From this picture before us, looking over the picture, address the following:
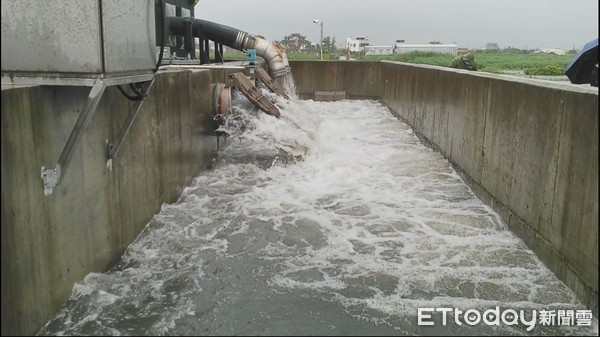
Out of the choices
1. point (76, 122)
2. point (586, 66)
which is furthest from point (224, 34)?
point (76, 122)

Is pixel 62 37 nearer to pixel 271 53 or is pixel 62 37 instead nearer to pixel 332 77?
pixel 271 53

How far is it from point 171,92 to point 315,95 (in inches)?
768

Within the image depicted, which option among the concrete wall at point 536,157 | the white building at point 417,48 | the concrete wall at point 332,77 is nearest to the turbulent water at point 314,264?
the concrete wall at point 536,157

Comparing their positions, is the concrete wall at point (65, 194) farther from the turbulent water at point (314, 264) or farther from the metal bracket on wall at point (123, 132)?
the turbulent water at point (314, 264)

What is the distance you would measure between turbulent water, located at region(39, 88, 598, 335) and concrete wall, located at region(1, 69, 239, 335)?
0.28 m

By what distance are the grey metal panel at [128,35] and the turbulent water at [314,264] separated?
2.05 meters

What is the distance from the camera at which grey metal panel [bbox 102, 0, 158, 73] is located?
4.96 m

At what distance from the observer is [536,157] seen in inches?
263

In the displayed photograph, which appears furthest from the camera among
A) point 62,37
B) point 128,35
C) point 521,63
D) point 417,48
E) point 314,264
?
point 417,48

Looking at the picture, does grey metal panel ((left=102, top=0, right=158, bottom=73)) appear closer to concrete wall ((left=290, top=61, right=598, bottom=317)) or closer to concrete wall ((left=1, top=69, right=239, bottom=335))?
concrete wall ((left=1, top=69, right=239, bottom=335))

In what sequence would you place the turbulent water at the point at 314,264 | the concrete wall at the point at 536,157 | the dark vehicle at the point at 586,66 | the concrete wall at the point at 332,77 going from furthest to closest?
1. the concrete wall at the point at 332,77
2. the dark vehicle at the point at 586,66
3. the concrete wall at the point at 536,157
4. the turbulent water at the point at 314,264

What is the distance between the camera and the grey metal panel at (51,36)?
4.58 metres

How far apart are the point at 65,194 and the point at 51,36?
4.33 ft

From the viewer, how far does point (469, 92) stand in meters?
10.5
